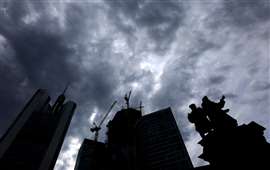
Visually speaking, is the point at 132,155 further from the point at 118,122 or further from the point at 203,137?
the point at 203,137

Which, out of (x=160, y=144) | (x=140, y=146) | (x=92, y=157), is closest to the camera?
(x=92, y=157)

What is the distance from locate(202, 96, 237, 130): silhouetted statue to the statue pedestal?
343mm

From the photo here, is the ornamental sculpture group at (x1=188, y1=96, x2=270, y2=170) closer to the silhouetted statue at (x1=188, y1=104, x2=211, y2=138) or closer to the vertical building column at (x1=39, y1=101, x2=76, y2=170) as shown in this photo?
the silhouetted statue at (x1=188, y1=104, x2=211, y2=138)

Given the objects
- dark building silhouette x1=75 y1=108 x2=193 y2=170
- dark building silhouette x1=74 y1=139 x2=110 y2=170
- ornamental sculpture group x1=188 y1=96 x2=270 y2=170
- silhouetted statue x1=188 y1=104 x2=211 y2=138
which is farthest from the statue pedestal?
dark building silhouette x1=75 y1=108 x2=193 y2=170

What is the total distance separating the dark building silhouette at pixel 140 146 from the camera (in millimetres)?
110750

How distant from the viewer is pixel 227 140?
9211 mm

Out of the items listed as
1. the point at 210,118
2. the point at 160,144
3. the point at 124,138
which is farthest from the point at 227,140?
the point at 124,138

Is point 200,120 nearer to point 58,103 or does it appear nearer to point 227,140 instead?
point 227,140

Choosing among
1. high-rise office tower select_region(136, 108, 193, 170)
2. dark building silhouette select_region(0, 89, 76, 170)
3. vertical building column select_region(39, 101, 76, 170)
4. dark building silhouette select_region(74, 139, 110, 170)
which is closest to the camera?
dark building silhouette select_region(74, 139, 110, 170)

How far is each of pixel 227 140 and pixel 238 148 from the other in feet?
1.99

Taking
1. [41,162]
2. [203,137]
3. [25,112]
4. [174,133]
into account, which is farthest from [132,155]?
[203,137]

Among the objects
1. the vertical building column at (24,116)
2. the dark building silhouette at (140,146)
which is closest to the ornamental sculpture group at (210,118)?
the dark building silhouette at (140,146)

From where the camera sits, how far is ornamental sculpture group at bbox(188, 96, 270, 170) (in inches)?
334

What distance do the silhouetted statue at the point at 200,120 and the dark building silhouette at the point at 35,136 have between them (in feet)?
358
